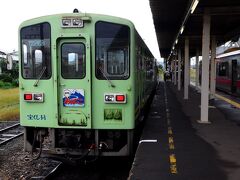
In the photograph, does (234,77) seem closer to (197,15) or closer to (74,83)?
(197,15)

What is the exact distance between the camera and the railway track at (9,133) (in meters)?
10.3

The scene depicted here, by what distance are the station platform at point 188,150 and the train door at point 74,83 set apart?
1.31 metres

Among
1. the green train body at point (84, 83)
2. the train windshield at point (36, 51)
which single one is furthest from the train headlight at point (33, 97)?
the train windshield at point (36, 51)

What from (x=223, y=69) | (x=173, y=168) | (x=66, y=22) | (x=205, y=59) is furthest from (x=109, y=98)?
(x=223, y=69)

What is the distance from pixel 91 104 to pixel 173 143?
2.11 meters

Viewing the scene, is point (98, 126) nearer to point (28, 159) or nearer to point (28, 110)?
point (28, 110)

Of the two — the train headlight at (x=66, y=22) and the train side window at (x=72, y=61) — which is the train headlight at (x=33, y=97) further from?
the train headlight at (x=66, y=22)

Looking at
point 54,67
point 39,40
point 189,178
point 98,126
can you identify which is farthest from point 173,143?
point 39,40

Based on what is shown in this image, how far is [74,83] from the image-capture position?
6.57 meters

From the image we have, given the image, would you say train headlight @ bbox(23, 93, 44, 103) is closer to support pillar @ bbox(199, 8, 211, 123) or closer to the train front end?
the train front end

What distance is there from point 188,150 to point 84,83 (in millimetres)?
2382

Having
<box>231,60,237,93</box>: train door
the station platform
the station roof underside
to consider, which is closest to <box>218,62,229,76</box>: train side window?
<box>231,60,237,93</box>: train door

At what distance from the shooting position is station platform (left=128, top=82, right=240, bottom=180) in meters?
5.40

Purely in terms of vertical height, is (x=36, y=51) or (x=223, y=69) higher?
(x=36, y=51)
